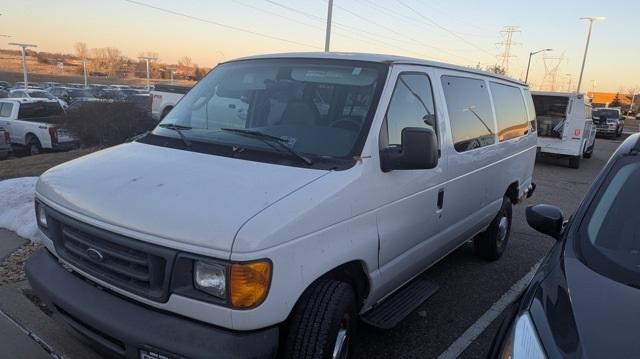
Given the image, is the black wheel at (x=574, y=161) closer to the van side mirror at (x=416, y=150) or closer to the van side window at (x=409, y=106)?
the van side window at (x=409, y=106)

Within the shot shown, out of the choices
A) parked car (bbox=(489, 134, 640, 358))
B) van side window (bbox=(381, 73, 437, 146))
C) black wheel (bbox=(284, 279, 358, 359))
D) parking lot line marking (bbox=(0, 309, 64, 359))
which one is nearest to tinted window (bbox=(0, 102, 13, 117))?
parking lot line marking (bbox=(0, 309, 64, 359))

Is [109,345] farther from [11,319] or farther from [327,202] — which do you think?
[11,319]

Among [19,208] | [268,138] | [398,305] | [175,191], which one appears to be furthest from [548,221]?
[19,208]

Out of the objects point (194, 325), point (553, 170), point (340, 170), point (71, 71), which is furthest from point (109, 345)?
point (71, 71)

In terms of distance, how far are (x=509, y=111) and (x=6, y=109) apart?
1580cm

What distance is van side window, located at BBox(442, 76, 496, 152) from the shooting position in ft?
13.5

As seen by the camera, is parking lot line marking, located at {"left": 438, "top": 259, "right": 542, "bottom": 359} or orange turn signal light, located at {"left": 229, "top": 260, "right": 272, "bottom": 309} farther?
parking lot line marking, located at {"left": 438, "top": 259, "right": 542, "bottom": 359}

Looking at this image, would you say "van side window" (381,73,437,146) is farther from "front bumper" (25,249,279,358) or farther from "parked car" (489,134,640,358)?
"front bumper" (25,249,279,358)

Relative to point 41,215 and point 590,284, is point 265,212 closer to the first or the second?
point 590,284

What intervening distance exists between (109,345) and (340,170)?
146 cm

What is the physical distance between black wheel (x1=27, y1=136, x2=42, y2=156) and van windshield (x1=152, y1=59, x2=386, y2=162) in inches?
503

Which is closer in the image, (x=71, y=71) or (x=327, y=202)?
(x=327, y=202)

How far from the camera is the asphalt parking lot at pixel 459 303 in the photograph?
367 centimetres

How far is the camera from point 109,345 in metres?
2.35
